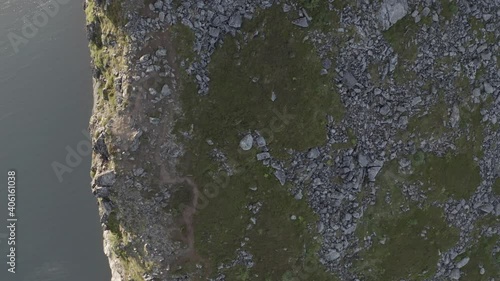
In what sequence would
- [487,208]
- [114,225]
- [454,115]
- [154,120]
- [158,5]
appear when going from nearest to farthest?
1. [158,5]
2. [154,120]
3. [454,115]
4. [114,225]
5. [487,208]

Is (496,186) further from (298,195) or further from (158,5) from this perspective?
(158,5)

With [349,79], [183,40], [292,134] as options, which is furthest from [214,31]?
[349,79]

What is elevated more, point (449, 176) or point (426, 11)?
point (426, 11)

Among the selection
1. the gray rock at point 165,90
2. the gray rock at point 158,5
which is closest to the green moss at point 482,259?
the gray rock at point 165,90

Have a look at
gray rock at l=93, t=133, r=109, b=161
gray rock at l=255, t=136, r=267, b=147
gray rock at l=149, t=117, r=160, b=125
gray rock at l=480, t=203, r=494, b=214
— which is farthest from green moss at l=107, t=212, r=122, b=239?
gray rock at l=480, t=203, r=494, b=214

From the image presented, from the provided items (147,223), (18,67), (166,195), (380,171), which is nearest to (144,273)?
(147,223)

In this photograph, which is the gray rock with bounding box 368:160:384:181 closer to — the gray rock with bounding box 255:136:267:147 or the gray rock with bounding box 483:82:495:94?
the gray rock with bounding box 255:136:267:147

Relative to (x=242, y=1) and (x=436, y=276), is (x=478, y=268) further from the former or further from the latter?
(x=242, y=1)
